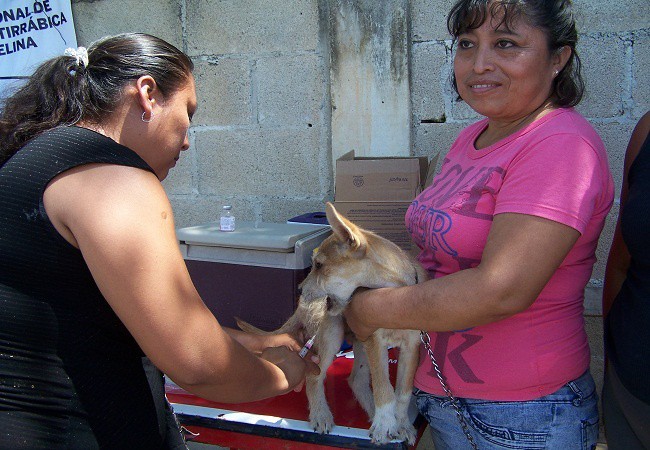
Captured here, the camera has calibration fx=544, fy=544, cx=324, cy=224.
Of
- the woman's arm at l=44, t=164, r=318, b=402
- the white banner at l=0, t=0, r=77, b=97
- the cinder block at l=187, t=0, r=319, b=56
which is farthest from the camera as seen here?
the white banner at l=0, t=0, r=77, b=97

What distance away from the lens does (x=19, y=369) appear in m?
1.29

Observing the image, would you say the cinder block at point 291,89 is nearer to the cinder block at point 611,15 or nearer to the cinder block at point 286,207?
the cinder block at point 286,207

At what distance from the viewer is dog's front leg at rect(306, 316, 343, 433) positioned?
202cm

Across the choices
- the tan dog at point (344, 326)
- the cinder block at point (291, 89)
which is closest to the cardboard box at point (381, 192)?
the tan dog at point (344, 326)

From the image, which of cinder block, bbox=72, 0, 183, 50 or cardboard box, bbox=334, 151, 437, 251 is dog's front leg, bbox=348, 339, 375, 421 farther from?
cinder block, bbox=72, 0, 183, 50

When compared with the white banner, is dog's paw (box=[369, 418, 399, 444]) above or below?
below

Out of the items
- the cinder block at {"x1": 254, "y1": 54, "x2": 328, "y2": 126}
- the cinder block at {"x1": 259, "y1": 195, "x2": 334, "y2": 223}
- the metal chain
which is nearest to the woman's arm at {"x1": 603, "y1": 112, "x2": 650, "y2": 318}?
the metal chain

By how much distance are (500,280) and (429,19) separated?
2299 millimetres

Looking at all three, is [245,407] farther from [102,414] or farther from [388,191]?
[388,191]

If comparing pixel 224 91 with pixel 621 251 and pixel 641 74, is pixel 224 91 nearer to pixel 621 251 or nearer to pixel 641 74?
pixel 641 74

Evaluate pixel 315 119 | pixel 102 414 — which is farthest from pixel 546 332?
pixel 315 119

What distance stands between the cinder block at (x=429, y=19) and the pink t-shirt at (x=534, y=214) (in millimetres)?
1741

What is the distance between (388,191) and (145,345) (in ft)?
5.67

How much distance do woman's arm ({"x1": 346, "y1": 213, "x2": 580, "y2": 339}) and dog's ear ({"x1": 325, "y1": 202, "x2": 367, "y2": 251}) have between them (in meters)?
0.41
